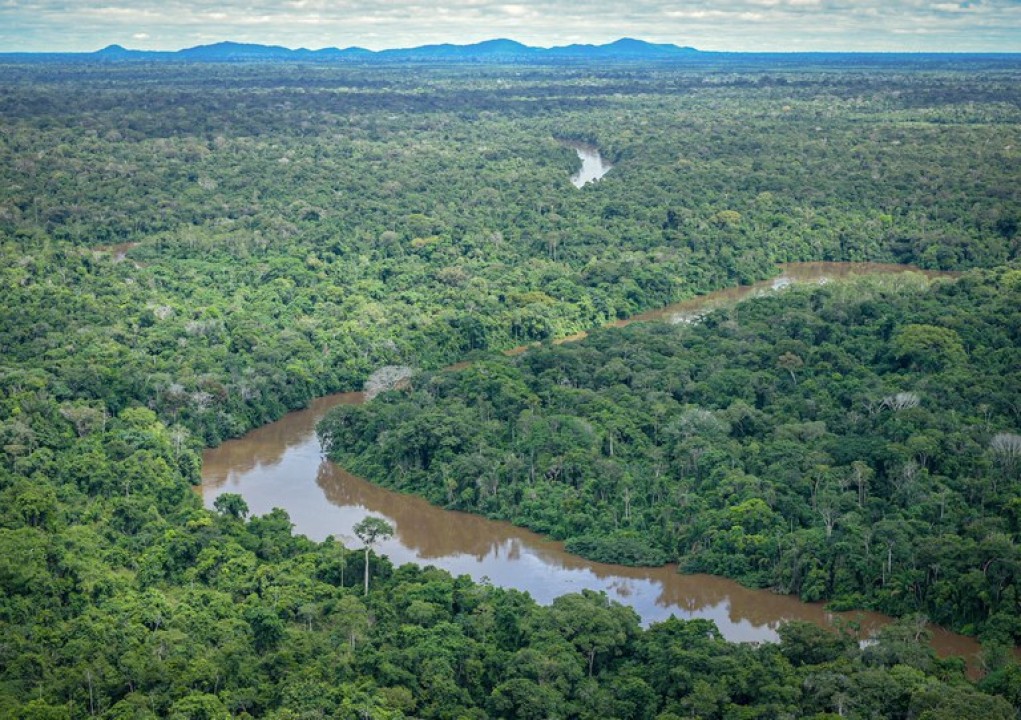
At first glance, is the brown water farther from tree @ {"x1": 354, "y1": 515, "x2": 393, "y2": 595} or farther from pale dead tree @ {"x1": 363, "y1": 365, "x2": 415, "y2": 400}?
pale dead tree @ {"x1": 363, "y1": 365, "x2": 415, "y2": 400}

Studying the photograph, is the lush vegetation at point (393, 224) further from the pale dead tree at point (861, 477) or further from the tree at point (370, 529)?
the pale dead tree at point (861, 477)

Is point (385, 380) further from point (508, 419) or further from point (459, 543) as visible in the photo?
point (459, 543)

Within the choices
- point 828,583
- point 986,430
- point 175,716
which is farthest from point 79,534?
point 986,430

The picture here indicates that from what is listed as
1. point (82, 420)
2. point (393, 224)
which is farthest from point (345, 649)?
point (393, 224)

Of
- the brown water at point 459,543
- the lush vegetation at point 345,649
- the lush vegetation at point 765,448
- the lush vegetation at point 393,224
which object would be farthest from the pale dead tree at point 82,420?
the lush vegetation at point 765,448

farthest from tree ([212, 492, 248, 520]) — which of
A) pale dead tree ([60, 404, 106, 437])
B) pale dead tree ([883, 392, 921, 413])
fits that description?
pale dead tree ([883, 392, 921, 413])

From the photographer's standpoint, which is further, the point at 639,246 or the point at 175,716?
the point at 639,246

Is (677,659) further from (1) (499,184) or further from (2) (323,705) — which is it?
(1) (499,184)
